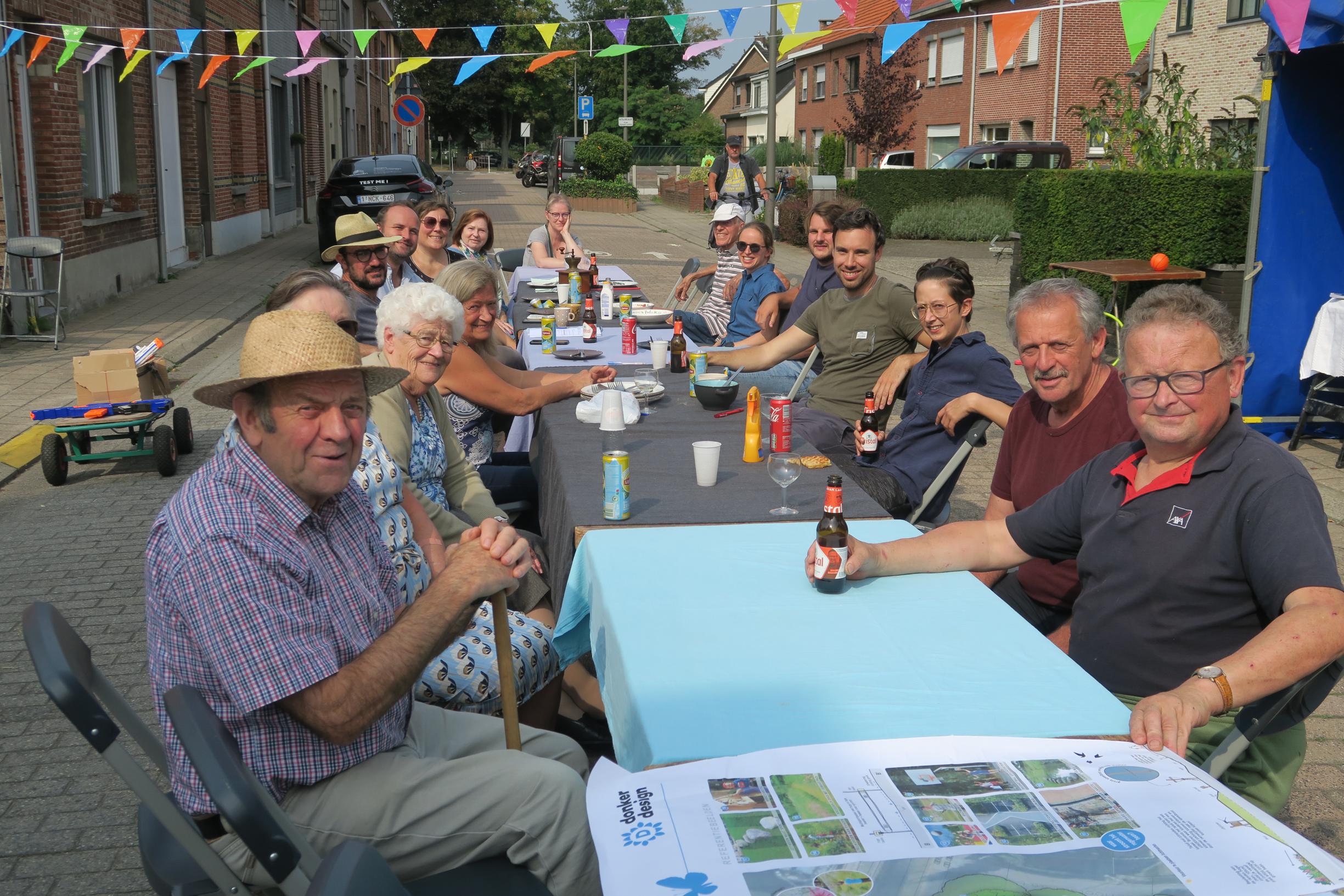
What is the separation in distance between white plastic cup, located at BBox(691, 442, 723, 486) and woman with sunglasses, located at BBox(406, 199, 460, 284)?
173 inches

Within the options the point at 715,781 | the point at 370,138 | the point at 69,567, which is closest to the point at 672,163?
the point at 370,138

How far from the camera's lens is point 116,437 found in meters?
7.11

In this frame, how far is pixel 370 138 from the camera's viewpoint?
145 feet

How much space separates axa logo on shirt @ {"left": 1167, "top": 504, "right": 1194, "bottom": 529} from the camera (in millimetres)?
2535

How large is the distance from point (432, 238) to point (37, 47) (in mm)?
5910

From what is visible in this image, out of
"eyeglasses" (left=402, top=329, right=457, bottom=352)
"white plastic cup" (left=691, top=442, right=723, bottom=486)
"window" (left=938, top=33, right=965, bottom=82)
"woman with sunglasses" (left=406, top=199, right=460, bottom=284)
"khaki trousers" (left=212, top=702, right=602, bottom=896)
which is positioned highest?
"window" (left=938, top=33, right=965, bottom=82)

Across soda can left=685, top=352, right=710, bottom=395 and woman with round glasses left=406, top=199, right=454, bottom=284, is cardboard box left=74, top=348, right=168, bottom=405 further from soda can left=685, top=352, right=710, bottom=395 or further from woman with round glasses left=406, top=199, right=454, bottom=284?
soda can left=685, top=352, right=710, bottom=395

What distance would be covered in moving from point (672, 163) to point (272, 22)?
30.4 m

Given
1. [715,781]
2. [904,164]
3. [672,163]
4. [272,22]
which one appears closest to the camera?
[715,781]

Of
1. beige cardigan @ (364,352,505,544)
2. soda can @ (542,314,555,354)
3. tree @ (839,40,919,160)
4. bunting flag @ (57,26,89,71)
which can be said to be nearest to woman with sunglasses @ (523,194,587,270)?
soda can @ (542,314,555,354)

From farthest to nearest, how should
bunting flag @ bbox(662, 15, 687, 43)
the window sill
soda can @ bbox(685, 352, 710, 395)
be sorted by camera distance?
1. the window sill
2. bunting flag @ bbox(662, 15, 687, 43)
3. soda can @ bbox(685, 352, 710, 395)

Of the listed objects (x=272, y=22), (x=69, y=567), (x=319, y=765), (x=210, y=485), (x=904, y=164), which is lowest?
(x=69, y=567)

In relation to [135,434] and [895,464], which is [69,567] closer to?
[135,434]

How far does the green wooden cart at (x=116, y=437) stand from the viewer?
672 centimetres
